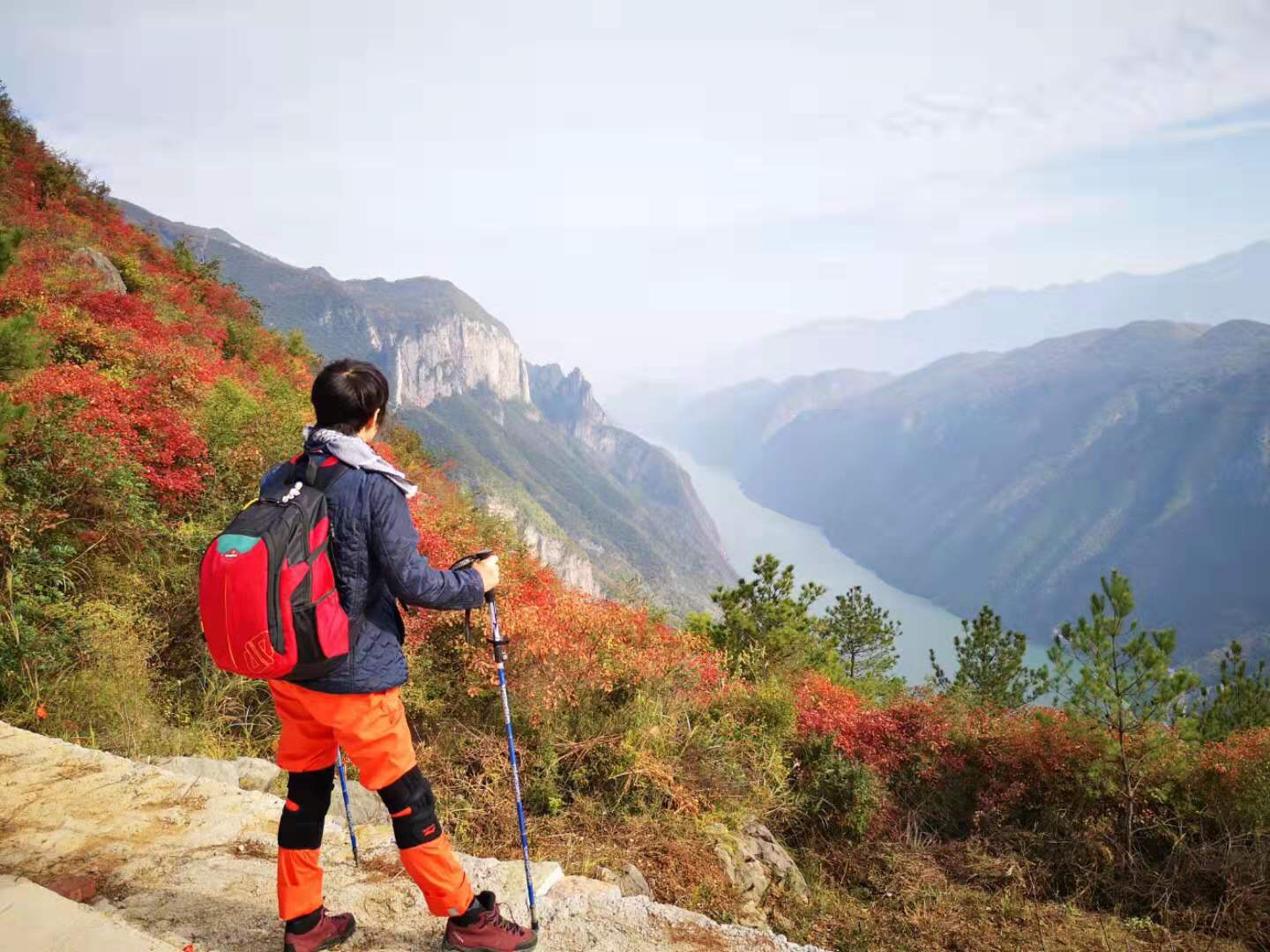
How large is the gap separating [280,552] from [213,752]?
3690mm

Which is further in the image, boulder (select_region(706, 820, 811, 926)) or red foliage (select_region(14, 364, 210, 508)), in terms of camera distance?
red foliage (select_region(14, 364, 210, 508))

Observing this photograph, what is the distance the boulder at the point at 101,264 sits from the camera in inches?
622

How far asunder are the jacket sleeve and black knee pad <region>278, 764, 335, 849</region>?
2.84ft

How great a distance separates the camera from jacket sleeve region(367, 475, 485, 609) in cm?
260

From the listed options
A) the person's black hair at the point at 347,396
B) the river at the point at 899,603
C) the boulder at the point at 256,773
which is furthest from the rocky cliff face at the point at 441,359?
the person's black hair at the point at 347,396

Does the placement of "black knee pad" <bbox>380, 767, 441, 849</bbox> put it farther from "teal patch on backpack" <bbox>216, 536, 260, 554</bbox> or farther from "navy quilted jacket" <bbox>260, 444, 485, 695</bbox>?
"teal patch on backpack" <bbox>216, 536, 260, 554</bbox>

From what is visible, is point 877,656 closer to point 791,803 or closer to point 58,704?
point 791,803

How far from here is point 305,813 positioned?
275cm

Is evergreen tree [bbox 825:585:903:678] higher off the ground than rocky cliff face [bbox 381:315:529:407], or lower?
lower

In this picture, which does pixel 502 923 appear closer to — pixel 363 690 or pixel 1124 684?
pixel 363 690

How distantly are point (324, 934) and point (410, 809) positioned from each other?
81 cm

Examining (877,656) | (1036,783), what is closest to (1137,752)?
(1036,783)

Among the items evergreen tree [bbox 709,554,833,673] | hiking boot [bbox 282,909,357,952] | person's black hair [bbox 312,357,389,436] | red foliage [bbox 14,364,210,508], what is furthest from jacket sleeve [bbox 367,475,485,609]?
evergreen tree [bbox 709,554,833,673]

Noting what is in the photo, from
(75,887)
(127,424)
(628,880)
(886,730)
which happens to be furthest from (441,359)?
(75,887)
